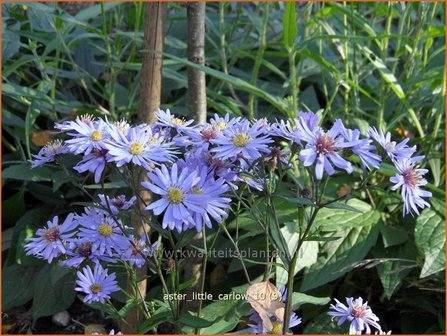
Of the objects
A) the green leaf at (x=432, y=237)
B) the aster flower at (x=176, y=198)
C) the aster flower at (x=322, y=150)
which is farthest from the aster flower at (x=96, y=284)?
the green leaf at (x=432, y=237)

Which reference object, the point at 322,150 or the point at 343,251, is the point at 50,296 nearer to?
the point at 343,251

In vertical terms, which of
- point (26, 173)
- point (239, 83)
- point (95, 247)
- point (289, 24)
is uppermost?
point (289, 24)

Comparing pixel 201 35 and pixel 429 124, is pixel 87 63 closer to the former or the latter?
pixel 201 35

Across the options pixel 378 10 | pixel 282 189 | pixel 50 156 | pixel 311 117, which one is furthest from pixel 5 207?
pixel 311 117

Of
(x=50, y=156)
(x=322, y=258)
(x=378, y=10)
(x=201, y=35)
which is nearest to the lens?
(x=50, y=156)

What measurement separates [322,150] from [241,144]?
12 cm

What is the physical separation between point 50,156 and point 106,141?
150 mm

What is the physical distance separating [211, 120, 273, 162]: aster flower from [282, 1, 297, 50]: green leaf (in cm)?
65

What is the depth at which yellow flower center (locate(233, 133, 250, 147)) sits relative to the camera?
41.1 inches

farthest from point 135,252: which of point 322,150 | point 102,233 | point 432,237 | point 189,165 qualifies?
point 432,237

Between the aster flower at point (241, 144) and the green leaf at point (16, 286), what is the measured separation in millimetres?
1010

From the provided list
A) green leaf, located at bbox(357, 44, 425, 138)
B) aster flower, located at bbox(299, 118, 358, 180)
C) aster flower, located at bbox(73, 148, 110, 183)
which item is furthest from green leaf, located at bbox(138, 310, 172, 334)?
green leaf, located at bbox(357, 44, 425, 138)

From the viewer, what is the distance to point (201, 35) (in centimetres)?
159

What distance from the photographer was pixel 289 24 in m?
1.70
